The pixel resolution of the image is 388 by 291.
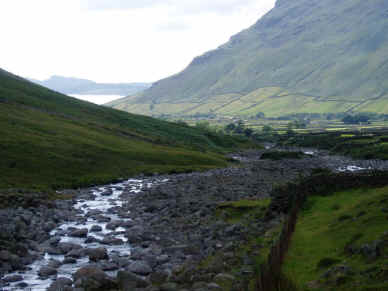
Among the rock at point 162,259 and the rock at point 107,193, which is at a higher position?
the rock at point 107,193

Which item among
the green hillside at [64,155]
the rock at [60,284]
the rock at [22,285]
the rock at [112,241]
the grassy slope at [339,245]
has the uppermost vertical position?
the green hillside at [64,155]

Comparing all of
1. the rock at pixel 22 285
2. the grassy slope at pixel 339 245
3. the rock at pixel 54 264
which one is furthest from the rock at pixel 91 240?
the grassy slope at pixel 339 245

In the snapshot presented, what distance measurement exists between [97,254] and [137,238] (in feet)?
18.4

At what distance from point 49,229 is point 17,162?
125 feet

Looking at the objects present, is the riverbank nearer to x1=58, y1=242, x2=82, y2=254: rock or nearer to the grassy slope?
x1=58, y1=242, x2=82, y2=254: rock

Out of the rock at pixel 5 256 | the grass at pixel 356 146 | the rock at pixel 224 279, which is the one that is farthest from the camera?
the grass at pixel 356 146

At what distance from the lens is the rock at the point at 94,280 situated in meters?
25.0

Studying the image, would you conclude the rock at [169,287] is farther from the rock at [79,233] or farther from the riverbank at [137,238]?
the rock at [79,233]

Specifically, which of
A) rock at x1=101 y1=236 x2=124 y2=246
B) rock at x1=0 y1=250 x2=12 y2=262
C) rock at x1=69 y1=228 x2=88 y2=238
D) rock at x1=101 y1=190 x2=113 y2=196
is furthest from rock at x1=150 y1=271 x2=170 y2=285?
rock at x1=101 y1=190 x2=113 y2=196

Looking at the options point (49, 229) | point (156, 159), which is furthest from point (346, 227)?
point (156, 159)

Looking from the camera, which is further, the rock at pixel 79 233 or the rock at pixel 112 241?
the rock at pixel 79 233

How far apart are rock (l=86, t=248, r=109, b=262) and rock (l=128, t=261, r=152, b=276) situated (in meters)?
3.53

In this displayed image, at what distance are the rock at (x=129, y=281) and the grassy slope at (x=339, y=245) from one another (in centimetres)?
821

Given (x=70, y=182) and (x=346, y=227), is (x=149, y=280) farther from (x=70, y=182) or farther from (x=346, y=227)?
(x=70, y=182)
